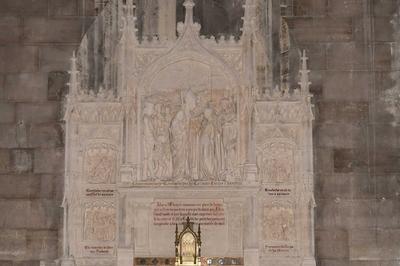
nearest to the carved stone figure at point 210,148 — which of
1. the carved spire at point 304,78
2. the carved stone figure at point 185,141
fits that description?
the carved stone figure at point 185,141

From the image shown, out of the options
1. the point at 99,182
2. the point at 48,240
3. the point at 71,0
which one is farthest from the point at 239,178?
the point at 71,0

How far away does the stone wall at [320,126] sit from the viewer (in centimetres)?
1432

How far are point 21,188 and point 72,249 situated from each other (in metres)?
1.64

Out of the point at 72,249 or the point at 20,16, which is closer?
the point at 72,249

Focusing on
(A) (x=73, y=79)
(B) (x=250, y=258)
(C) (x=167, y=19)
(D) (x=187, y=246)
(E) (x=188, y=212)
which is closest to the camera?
(D) (x=187, y=246)

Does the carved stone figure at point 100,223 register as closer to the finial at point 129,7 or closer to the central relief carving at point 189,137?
the central relief carving at point 189,137

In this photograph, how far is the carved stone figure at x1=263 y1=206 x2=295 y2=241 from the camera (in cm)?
1411

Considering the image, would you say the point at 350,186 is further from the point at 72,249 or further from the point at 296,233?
the point at 72,249

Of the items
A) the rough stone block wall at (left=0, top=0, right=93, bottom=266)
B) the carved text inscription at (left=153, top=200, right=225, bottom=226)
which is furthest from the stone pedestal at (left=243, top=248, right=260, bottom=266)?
the rough stone block wall at (left=0, top=0, right=93, bottom=266)

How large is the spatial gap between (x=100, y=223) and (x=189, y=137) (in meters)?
2.39

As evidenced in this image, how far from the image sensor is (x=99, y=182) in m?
14.2

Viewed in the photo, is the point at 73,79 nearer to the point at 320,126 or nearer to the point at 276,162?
the point at 276,162

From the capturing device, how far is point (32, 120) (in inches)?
579

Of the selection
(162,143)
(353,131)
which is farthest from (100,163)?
(353,131)
